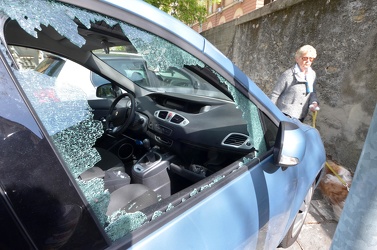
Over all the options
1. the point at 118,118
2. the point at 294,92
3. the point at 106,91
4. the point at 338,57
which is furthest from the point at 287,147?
the point at 338,57

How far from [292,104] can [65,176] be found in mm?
3010

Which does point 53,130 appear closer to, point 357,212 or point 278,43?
point 357,212

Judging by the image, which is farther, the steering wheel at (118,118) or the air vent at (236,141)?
the steering wheel at (118,118)

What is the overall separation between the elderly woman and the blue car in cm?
133

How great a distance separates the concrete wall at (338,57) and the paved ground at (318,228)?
0.87m

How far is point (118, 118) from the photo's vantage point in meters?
2.36

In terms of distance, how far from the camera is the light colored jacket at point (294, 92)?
121 inches

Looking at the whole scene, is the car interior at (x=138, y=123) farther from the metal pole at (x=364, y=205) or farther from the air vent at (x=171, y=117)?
the metal pole at (x=364, y=205)

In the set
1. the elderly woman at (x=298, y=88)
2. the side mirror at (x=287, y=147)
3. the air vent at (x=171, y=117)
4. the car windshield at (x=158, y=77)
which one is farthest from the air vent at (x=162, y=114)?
the elderly woman at (x=298, y=88)

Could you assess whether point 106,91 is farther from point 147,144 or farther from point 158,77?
point 147,144

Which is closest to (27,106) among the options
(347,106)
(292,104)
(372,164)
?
(372,164)

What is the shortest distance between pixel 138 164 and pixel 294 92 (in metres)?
2.28

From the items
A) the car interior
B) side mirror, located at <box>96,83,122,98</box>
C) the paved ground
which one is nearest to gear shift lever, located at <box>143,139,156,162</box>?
the car interior

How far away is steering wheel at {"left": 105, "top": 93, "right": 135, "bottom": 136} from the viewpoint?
222 centimetres
